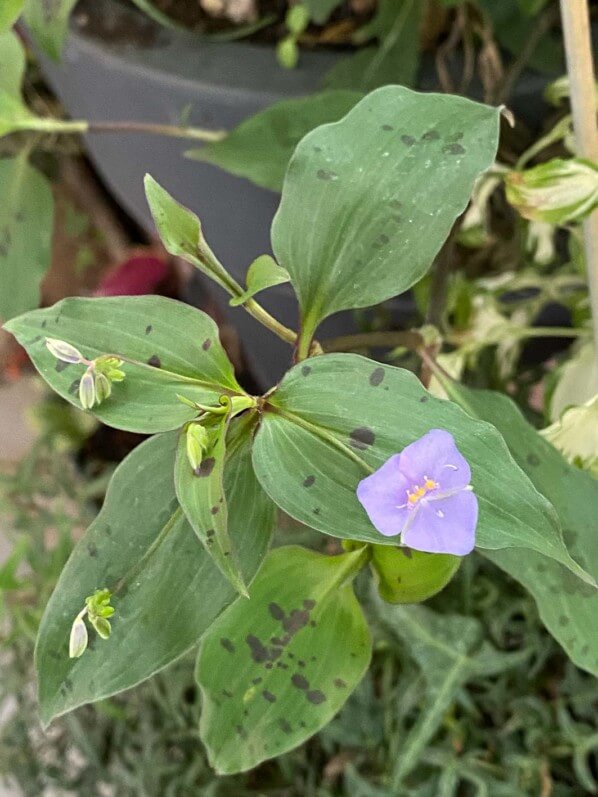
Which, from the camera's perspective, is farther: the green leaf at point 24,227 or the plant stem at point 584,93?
the green leaf at point 24,227

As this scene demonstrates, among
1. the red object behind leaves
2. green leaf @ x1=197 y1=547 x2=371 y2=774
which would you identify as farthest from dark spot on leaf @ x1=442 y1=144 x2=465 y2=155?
the red object behind leaves

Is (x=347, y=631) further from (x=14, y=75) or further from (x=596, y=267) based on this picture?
(x=14, y=75)

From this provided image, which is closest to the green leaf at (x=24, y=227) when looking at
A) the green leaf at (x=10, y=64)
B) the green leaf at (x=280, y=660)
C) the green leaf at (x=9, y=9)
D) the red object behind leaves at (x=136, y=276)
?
the green leaf at (x=10, y=64)

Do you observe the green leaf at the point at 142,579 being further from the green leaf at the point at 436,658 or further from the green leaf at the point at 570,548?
the green leaf at the point at 436,658

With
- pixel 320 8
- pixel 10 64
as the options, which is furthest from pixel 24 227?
pixel 320 8

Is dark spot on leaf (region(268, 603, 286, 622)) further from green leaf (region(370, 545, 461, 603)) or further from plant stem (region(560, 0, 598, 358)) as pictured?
plant stem (region(560, 0, 598, 358))

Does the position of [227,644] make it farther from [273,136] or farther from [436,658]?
[273,136]

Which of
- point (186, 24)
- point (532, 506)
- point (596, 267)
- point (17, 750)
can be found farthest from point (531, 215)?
point (17, 750)
